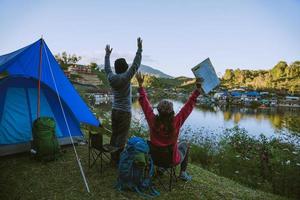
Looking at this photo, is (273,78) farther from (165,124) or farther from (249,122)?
(165,124)

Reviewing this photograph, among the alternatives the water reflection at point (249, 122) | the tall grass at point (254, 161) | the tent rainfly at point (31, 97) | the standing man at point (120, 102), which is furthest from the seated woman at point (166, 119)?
the water reflection at point (249, 122)

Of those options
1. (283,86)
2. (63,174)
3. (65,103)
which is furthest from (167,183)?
(283,86)

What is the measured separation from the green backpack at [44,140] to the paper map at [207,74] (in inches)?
129

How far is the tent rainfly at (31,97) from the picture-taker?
17.3 ft

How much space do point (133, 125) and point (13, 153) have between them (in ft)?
17.5

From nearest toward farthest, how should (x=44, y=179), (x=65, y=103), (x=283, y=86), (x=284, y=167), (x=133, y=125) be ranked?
1. (x=44, y=179)
2. (x=284, y=167)
3. (x=65, y=103)
4. (x=133, y=125)
5. (x=283, y=86)

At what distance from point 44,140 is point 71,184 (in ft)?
4.60

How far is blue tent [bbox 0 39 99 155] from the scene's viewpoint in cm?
531

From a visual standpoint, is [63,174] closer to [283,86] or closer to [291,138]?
[291,138]

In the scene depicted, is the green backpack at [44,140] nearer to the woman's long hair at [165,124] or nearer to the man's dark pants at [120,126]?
the man's dark pants at [120,126]

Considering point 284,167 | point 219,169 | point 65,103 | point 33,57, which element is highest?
point 33,57

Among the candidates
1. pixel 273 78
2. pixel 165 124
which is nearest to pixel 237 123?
pixel 165 124

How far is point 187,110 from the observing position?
153 inches

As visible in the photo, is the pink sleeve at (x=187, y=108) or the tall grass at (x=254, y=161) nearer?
the pink sleeve at (x=187, y=108)
